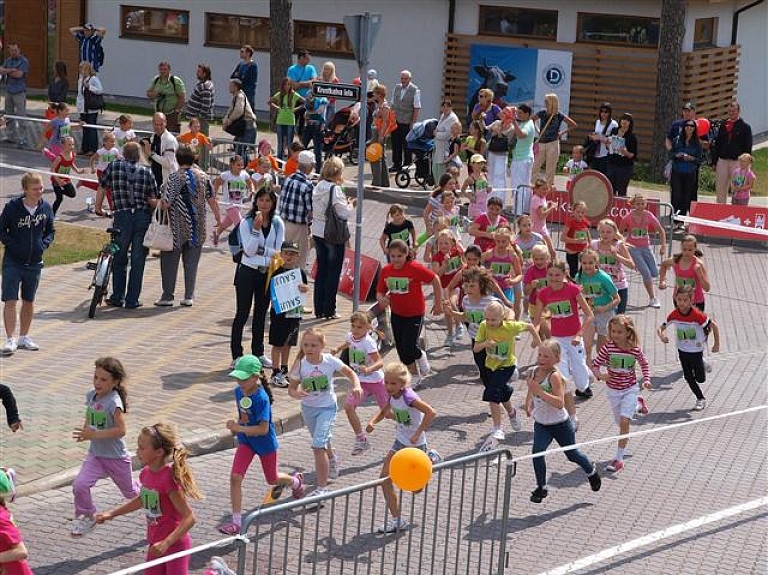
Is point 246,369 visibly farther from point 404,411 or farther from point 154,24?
point 154,24

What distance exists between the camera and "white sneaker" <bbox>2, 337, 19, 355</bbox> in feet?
48.3

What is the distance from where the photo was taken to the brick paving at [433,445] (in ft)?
32.7

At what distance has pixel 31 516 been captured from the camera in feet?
34.9

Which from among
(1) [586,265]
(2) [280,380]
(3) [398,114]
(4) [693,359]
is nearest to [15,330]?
(2) [280,380]

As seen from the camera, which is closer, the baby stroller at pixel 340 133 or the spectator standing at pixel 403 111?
the baby stroller at pixel 340 133

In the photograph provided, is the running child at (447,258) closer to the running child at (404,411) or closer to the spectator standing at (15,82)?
the running child at (404,411)

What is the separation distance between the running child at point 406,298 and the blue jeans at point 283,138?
12521 millimetres

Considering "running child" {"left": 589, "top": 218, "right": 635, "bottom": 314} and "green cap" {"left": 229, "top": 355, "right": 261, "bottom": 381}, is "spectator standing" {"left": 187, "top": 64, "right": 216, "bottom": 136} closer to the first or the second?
"running child" {"left": 589, "top": 218, "right": 635, "bottom": 314}

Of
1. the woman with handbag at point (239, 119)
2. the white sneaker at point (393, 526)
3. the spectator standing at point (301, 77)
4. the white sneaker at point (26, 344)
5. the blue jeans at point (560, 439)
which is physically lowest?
the white sneaker at point (26, 344)

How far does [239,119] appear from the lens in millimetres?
25500

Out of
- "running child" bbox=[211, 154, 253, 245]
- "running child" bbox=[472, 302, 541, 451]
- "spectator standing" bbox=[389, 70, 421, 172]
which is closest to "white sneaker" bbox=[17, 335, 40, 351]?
"running child" bbox=[472, 302, 541, 451]

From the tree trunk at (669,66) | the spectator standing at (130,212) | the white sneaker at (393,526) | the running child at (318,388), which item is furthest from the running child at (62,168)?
the white sneaker at (393,526)

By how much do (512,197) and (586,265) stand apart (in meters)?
9.70

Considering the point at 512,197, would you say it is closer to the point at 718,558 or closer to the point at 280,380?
the point at 280,380
